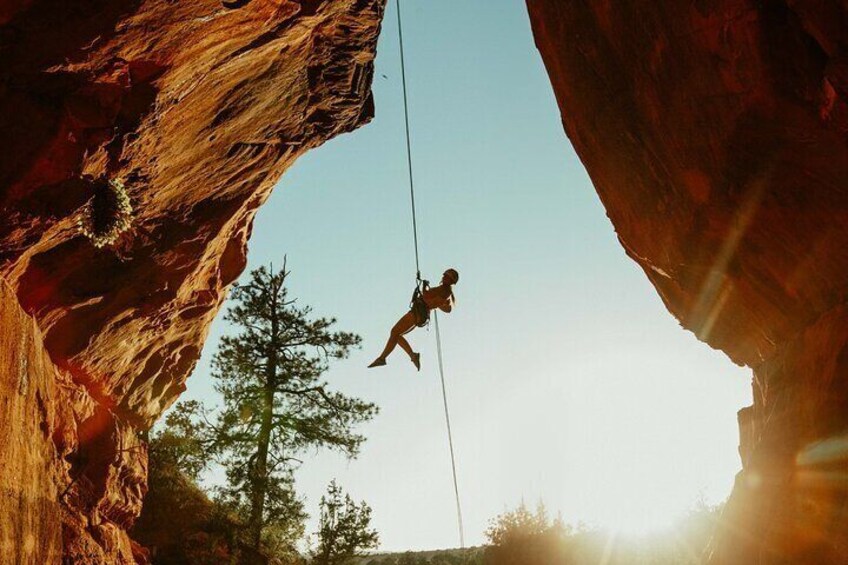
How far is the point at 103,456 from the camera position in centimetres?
982

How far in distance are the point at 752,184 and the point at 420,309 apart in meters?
5.86

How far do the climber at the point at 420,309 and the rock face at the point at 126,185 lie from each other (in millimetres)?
3518

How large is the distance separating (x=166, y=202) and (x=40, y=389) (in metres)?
2.96

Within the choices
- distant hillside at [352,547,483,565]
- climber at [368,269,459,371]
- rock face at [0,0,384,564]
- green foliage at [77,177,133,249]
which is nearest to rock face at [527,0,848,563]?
climber at [368,269,459,371]

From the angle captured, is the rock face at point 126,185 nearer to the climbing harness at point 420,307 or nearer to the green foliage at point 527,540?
the climbing harness at point 420,307

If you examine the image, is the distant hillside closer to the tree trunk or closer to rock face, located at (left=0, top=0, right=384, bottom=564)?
the tree trunk

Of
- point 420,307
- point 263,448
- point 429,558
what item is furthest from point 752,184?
point 429,558

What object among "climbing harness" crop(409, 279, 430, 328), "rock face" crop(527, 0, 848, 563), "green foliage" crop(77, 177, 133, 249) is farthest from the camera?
"climbing harness" crop(409, 279, 430, 328)

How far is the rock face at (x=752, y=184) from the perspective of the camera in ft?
20.0

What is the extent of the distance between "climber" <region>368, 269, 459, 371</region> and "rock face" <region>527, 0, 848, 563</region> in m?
3.43

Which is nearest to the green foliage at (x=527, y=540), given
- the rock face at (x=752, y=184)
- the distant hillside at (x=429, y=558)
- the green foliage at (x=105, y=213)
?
the distant hillside at (x=429, y=558)

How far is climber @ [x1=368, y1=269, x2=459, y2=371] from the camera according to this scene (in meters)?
11.2

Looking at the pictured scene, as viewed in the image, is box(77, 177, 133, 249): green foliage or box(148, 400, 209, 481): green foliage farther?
box(148, 400, 209, 481): green foliage

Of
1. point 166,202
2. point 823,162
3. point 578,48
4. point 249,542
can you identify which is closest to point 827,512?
point 823,162
